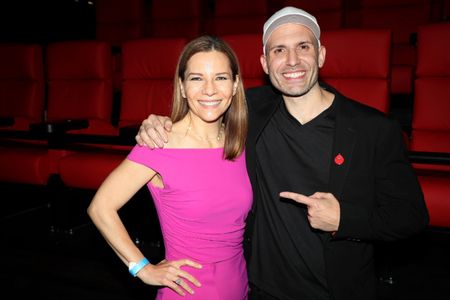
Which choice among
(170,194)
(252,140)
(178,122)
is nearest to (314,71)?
(252,140)

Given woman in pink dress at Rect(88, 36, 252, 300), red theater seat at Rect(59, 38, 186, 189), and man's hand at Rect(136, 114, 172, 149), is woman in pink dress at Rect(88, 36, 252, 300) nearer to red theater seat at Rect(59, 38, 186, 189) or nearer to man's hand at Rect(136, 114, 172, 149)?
man's hand at Rect(136, 114, 172, 149)

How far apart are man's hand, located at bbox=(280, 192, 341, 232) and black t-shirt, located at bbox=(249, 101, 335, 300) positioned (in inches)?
2.3

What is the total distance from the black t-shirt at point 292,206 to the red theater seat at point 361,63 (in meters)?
1.05

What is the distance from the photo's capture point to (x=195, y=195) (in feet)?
2.94

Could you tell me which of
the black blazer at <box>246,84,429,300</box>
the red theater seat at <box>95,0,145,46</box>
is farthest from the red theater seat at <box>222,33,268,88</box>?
the red theater seat at <box>95,0,145,46</box>

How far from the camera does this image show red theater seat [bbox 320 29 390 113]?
6.02 ft

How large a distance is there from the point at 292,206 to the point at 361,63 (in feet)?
3.99

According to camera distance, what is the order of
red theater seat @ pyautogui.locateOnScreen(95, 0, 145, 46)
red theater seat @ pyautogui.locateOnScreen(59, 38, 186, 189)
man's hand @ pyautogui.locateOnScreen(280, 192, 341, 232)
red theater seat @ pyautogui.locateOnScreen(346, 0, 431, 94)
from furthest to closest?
1. red theater seat @ pyautogui.locateOnScreen(95, 0, 145, 46)
2. red theater seat @ pyautogui.locateOnScreen(346, 0, 431, 94)
3. red theater seat @ pyautogui.locateOnScreen(59, 38, 186, 189)
4. man's hand @ pyautogui.locateOnScreen(280, 192, 341, 232)

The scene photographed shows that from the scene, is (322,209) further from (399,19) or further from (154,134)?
(399,19)

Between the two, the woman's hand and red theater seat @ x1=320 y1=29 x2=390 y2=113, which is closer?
the woman's hand

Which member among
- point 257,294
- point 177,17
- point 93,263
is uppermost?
point 177,17

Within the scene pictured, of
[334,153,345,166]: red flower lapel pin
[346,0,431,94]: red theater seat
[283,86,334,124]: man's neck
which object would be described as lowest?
[334,153,345,166]: red flower lapel pin

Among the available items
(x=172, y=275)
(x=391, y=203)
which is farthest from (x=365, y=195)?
(x=172, y=275)

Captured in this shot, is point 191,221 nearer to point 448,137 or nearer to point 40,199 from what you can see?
point 448,137
